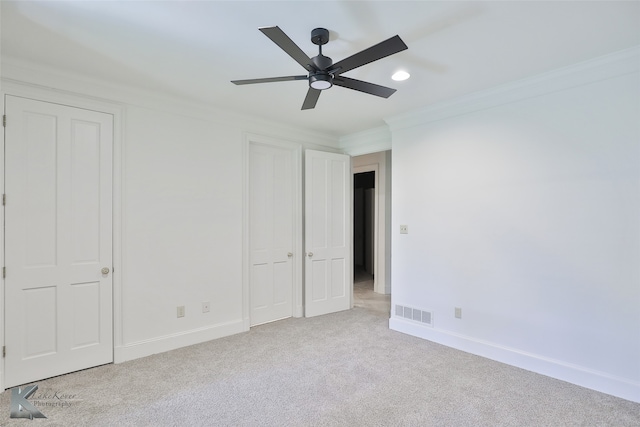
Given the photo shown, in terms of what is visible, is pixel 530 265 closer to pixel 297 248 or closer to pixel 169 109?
pixel 297 248

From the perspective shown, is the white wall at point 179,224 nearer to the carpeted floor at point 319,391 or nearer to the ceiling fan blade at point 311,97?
the carpeted floor at point 319,391

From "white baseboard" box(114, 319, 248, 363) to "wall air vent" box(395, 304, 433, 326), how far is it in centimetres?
181

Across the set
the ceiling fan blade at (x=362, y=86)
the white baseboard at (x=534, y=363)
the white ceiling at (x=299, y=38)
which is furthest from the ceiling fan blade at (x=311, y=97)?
the white baseboard at (x=534, y=363)

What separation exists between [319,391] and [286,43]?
237 centimetres

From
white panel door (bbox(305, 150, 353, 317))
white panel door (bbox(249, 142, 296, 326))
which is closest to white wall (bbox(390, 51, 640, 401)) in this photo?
white panel door (bbox(305, 150, 353, 317))

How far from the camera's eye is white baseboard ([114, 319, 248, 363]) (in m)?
3.03

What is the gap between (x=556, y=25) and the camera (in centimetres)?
206

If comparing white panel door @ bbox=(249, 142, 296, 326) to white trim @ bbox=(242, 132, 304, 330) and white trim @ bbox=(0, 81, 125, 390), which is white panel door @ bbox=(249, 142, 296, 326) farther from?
white trim @ bbox=(0, 81, 125, 390)

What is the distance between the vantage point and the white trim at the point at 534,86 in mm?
2438

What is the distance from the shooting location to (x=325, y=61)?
2.08 m

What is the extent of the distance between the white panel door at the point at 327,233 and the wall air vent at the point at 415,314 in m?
1.05

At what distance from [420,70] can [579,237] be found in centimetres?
185

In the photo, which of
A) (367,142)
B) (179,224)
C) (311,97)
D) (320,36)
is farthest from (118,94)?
(367,142)

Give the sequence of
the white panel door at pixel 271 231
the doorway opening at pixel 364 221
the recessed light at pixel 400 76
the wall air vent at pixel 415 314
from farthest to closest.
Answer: the doorway opening at pixel 364 221
the white panel door at pixel 271 231
the wall air vent at pixel 415 314
the recessed light at pixel 400 76
